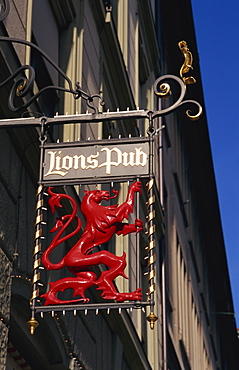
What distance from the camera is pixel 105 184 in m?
16.8

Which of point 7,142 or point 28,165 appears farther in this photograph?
point 28,165

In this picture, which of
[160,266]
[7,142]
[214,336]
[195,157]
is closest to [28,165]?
[7,142]

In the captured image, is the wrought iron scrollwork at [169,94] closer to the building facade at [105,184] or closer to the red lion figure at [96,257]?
the building facade at [105,184]

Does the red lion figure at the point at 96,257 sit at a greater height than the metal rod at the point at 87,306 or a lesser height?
greater

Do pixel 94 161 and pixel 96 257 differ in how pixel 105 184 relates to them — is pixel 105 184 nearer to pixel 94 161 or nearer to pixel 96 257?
pixel 94 161

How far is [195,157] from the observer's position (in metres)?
38.3

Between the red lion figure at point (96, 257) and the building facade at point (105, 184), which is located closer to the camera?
the red lion figure at point (96, 257)

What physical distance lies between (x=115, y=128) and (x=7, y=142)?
794 cm

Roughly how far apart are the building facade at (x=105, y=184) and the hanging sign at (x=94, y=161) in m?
0.49

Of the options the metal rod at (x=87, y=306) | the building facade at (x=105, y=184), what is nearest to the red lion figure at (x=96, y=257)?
the metal rod at (x=87, y=306)

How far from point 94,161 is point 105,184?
25.7 ft

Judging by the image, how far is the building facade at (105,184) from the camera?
10703 millimetres

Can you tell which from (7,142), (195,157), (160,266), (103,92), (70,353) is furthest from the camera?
(195,157)

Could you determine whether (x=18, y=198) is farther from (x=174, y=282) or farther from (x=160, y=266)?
(x=174, y=282)
